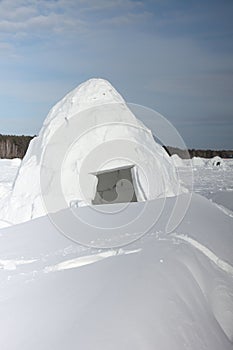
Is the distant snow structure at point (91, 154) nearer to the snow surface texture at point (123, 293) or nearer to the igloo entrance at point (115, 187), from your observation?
the igloo entrance at point (115, 187)

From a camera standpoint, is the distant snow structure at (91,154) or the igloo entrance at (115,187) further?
the igloo entrance at (115,187)

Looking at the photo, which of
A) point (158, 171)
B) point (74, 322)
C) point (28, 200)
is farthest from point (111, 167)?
point (74, 322)

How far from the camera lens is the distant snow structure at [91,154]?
7.01 meters

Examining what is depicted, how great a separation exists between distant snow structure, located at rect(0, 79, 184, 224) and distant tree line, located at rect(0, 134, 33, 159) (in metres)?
33.4

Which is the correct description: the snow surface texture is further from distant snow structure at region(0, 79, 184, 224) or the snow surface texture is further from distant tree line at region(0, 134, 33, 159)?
distant tree line at region(0, 134, 33, 159)

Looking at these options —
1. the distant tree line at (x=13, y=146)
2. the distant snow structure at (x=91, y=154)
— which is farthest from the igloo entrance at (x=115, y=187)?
the distant tree line at (x=13, y=146)

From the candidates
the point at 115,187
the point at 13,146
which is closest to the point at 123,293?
the point at 115,187

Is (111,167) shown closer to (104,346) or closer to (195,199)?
(195,199)

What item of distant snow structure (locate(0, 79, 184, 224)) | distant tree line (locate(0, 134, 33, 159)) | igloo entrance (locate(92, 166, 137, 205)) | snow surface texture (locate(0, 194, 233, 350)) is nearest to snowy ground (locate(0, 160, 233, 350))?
snow surface texture (locate(0, 194, 233, 350))

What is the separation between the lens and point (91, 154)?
7094mm

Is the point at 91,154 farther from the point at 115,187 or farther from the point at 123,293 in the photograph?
the point at 123,293

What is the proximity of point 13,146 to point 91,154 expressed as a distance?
36.7 meters

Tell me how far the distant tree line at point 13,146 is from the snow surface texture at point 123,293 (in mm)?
37170

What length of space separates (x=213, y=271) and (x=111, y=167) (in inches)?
138
